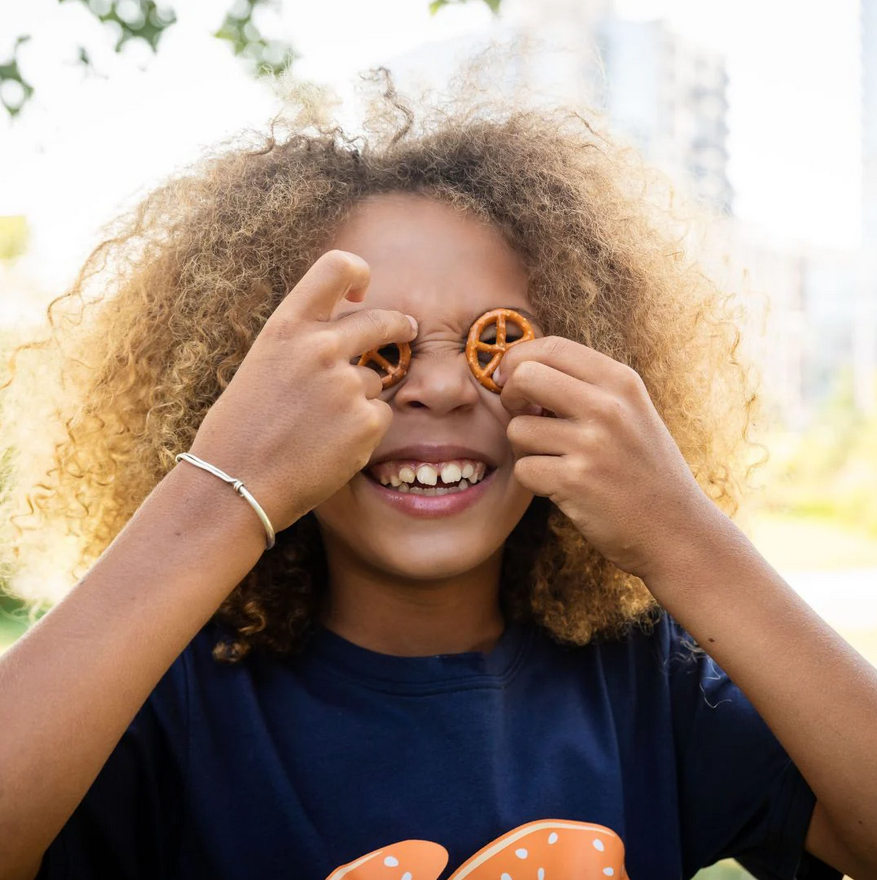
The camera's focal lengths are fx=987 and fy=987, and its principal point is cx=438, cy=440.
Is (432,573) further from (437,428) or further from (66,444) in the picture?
(66,444)

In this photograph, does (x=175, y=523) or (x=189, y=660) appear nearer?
(x=175, y=523)

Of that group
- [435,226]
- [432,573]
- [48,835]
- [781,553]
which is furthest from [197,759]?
[781,553]

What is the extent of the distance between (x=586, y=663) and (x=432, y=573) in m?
0.47

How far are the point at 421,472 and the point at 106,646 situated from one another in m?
0.69

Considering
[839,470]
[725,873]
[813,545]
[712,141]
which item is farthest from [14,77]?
[712,141]

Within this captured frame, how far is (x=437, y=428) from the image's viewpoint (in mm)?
1897

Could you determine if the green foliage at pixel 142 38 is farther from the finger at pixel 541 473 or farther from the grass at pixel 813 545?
the grass at pixel 813 545

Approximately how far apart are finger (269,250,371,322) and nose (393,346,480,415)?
30 cm

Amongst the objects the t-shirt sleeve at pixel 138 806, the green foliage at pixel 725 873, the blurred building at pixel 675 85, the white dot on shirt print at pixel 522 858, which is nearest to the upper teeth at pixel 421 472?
the t-shirt sleeve at pixel 138 806

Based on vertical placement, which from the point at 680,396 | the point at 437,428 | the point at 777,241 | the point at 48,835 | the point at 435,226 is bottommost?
the point at 48,835

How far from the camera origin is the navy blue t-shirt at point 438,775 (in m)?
1.77

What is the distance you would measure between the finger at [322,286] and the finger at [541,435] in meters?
0.38

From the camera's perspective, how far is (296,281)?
2137mm

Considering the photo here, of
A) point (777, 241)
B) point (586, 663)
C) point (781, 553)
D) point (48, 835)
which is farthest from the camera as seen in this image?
point (777, 241)
